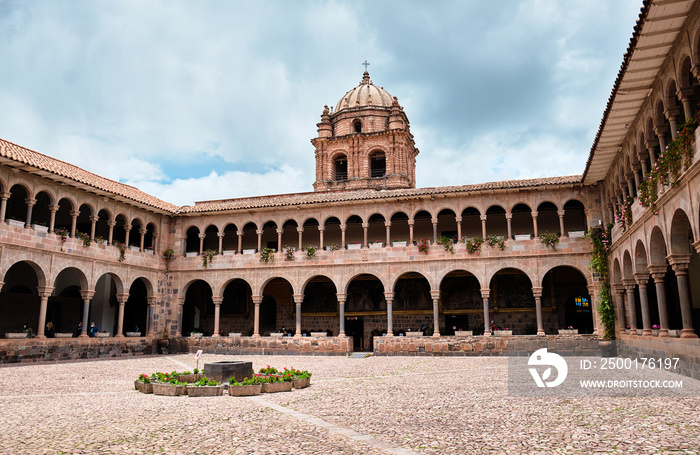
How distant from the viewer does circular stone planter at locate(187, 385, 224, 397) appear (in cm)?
1099

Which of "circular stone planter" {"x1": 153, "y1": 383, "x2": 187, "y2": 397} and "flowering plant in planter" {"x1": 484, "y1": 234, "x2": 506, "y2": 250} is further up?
"flowering plant in planter" {"x1": 484, "y1": 234, "x2": 506, "y2": 250}

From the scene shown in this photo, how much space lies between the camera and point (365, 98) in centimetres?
3897

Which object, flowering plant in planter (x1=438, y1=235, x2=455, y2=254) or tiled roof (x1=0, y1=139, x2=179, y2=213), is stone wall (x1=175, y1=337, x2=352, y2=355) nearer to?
flowering plant in planter (x1=438, y1=235, x2=455, y2=254)

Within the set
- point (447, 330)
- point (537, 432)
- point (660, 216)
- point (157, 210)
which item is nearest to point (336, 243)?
point (447, 330)

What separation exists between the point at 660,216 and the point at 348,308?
17802mm

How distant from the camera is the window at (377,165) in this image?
37.4 m

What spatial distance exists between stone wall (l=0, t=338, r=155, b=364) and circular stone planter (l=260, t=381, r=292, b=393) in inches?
553

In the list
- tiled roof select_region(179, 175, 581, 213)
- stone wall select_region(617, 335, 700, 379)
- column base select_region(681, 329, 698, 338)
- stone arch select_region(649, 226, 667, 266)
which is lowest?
stone wall select_region(617, 335, 700, 379)

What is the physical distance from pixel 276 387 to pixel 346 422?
3804 millimetres

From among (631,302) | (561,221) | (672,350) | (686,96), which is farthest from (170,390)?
(561,221)

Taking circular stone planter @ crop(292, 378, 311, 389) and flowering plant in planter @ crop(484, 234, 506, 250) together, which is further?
flowering plant in planter @ crop(484, 234, 506, 250)

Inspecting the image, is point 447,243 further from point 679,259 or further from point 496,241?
point 679,259

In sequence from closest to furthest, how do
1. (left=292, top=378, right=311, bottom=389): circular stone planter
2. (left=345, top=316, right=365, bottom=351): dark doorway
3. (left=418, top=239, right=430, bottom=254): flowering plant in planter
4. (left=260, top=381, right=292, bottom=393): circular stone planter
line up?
(left=260, top=381, right=292, bottom=393): circular stone planter < (left=292, top=378, right=311, bottom=389): circular stone planter < (left=418, top=239, right=430, bottom=254): flowering plant in planter < (left=345, top=316, right=365, bottom=351): dark doorway

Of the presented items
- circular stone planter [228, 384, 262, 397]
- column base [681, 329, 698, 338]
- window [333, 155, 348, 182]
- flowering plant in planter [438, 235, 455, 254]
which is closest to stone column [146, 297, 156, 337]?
flowering plant in planter [438, 235, 455, 254]
